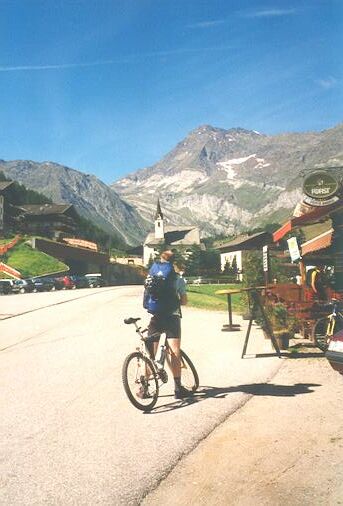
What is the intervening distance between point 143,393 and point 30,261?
56007mm

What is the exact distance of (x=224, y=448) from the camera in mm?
5297

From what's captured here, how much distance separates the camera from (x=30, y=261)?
61062mm

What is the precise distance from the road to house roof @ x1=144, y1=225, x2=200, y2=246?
156 m

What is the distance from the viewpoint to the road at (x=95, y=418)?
4504 millimetres

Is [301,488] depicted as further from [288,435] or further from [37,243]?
[37,243]

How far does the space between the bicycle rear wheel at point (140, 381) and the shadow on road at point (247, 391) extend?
18 centimetres

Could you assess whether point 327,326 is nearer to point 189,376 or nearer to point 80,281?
point 189,376

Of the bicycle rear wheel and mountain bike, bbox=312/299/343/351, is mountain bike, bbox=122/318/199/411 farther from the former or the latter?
mountain bike, bbox=312/299/343/351

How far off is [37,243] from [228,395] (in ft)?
198

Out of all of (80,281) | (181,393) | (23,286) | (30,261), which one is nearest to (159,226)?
(30,261)

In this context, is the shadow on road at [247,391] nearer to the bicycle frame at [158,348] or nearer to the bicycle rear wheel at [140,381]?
the bicycle rear wheel at [140,381]

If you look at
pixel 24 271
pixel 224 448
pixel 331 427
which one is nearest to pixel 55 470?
pixel 224 448

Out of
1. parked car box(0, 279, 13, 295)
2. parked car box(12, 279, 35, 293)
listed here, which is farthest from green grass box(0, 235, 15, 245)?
parked car box(0, 279, 13, 295)

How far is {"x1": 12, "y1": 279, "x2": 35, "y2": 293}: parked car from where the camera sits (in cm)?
4794
